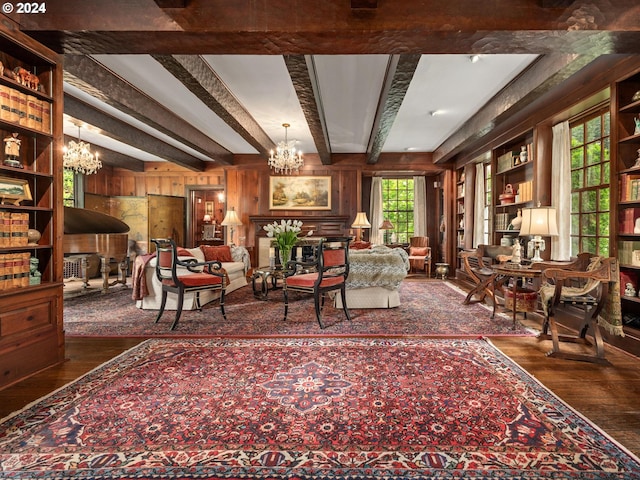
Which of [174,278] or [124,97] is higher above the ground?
[124,97]

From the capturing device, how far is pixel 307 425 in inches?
70.6

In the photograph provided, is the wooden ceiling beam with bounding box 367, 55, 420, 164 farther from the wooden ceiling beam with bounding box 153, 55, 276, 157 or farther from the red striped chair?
the wooden ceiling beam with bounding box 153, 55, 276, 157

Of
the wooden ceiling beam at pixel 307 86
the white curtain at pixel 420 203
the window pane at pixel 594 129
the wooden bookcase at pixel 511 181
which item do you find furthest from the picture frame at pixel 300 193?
the window pane at pixel 594 129

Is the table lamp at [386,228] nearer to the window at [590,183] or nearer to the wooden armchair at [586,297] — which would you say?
the window at [590,183]

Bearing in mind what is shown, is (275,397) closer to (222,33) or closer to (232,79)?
(222,33)

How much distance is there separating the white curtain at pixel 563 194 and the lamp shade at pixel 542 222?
0.85 metres

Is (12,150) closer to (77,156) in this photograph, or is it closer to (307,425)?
(307,425)

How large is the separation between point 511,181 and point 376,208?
13.5 feet

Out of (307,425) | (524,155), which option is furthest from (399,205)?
(307,425)

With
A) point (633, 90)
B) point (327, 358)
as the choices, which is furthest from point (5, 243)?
point (633, 90)

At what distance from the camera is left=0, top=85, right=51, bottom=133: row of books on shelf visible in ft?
7.63

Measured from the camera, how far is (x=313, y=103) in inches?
165

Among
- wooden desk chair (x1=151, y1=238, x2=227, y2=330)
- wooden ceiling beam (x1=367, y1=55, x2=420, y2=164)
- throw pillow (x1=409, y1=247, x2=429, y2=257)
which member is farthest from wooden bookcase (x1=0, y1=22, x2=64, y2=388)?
throw pillow (x1=409, y1=247, x2=429, y2=257)

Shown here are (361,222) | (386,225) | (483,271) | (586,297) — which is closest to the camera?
(586,297)
